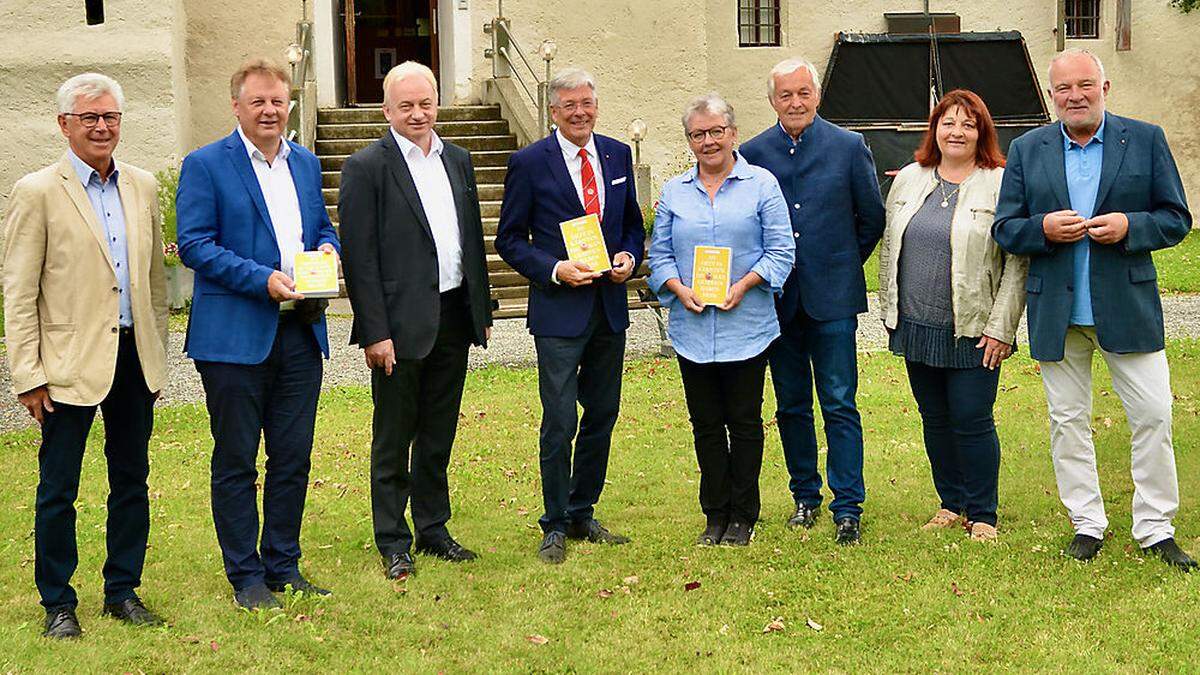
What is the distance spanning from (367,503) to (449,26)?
1229 cm

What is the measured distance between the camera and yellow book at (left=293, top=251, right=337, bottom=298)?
16.9ft

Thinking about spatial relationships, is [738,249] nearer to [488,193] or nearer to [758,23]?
[488,193]

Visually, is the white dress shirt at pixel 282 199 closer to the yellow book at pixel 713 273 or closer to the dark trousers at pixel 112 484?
the dark trousers at pixel 112 484

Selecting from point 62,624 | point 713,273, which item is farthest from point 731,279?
point 62,624

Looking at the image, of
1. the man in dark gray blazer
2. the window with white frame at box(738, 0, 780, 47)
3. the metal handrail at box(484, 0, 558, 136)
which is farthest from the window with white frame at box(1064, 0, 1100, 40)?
the man in dark gray blazer

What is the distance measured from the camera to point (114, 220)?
5.05 m

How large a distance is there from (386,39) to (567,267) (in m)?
15.0

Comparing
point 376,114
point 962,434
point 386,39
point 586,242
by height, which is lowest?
point 962,434

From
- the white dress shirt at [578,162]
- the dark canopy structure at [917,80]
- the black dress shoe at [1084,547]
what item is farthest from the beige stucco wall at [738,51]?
the black dress shoe at [1084,547]

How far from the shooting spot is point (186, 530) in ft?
22.1

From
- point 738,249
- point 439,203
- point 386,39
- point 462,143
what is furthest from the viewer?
point 386,39

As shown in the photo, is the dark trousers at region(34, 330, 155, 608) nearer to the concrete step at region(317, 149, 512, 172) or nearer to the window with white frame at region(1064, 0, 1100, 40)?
the concrete step at region(317, 149, 512, 172)

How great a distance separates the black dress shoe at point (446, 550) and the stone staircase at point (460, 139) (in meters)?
9.12

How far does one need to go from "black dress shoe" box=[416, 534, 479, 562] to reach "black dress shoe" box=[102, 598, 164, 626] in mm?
1304
